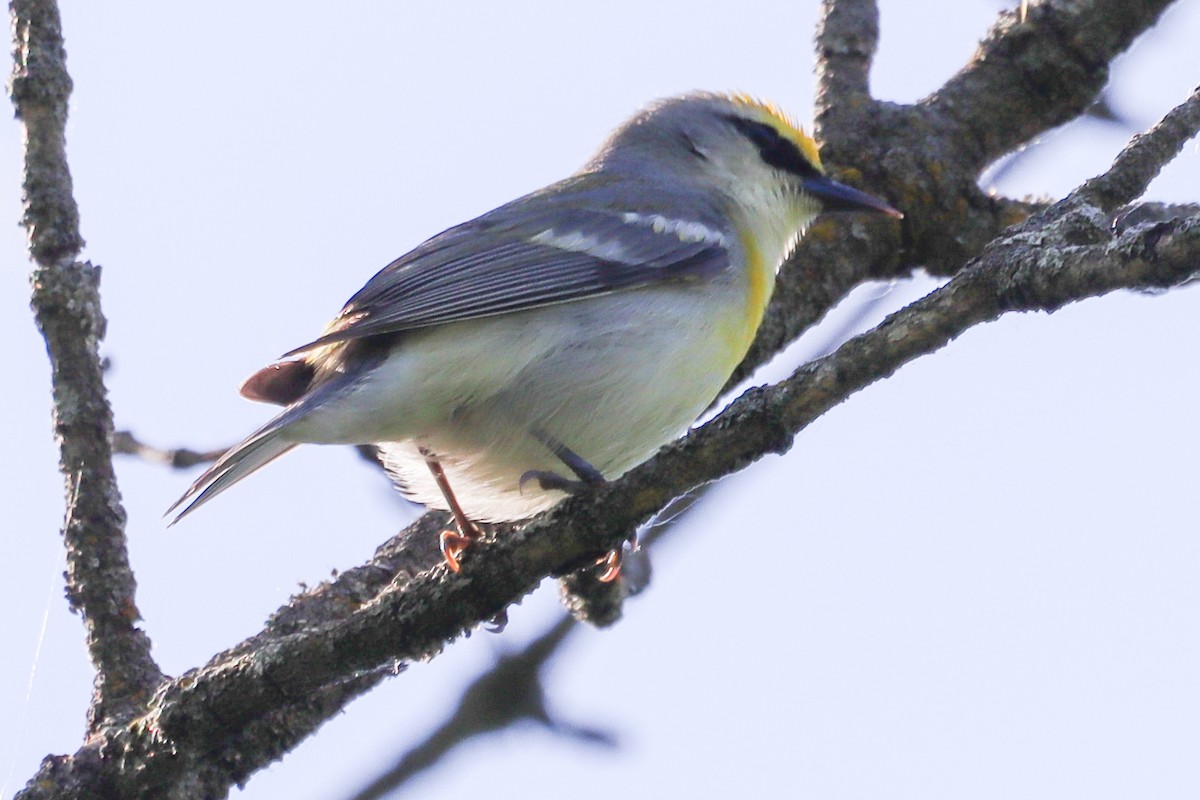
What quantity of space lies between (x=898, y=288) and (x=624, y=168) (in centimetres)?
139

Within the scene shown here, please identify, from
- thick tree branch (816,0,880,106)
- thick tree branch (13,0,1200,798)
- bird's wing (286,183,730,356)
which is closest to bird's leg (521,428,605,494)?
bird's wing (286,183,730,356)

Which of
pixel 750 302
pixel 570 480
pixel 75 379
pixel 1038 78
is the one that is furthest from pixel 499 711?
pixel 1038 78

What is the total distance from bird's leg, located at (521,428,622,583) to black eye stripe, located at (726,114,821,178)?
1.85 m

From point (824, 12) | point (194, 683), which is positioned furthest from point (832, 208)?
point (194, 683)

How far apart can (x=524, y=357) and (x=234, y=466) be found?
105cm

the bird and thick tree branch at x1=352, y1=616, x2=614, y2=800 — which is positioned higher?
the bird

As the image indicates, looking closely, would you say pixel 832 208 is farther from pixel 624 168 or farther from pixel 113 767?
pixel 113 767

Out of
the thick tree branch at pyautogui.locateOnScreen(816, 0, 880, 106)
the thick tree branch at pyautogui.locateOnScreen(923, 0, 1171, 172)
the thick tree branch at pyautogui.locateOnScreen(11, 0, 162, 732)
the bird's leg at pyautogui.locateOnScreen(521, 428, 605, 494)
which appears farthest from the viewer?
the thick tree branch at pyautogui.locateOnScreen(816, 0, 880, 106)

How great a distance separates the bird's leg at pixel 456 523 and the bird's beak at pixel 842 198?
195 cm

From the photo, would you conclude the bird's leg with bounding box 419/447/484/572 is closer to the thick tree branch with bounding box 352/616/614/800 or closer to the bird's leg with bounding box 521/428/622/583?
the bird's leg with bounding box 521/428/622/583

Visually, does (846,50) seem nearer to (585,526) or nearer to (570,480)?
(570,480)

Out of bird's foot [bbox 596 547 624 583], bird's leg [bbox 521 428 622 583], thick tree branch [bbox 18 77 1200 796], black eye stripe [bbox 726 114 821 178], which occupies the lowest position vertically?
thick tree branch [bbox 18 77 1200 796]

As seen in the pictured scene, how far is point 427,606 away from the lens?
3.64 metres

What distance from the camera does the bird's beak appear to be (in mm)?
5492
